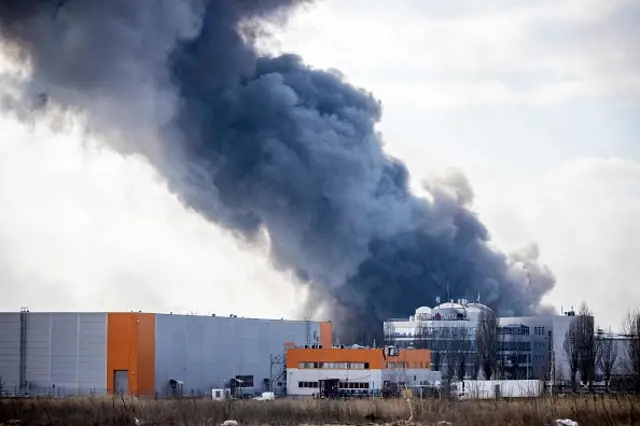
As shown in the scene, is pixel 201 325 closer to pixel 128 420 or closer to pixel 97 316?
pixel 97 316

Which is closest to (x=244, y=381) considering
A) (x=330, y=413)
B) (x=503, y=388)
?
(x=503, y=388)

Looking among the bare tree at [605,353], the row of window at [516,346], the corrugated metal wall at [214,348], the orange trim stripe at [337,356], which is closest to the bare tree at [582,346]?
the bare tree at [605,353]

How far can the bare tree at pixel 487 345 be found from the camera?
62.6m

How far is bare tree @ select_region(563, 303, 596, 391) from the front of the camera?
60.3 m

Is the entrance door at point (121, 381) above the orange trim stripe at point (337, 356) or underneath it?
underneath

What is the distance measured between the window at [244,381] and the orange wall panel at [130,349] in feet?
19.0

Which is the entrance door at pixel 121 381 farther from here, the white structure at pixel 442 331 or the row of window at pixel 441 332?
the row of window at pixel 441 332

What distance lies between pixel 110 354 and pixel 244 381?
8094 mm

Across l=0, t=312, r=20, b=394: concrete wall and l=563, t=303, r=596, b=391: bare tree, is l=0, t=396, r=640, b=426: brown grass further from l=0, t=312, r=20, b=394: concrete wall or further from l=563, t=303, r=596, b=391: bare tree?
l=563, t=303, r=596, b=391: bare tree

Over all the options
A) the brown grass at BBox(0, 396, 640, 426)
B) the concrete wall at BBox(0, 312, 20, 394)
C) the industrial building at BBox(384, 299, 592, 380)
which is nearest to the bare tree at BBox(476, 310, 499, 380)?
the industrial building at BBox(384, 299, 592, 380)

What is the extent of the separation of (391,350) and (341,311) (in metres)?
21.7

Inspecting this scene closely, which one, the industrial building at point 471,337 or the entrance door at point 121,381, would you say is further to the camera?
the industrial building at point 471,337

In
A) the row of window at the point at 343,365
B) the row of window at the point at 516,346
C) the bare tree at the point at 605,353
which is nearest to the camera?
the row of window at the point at 343,365

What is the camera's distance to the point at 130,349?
4878 cm
